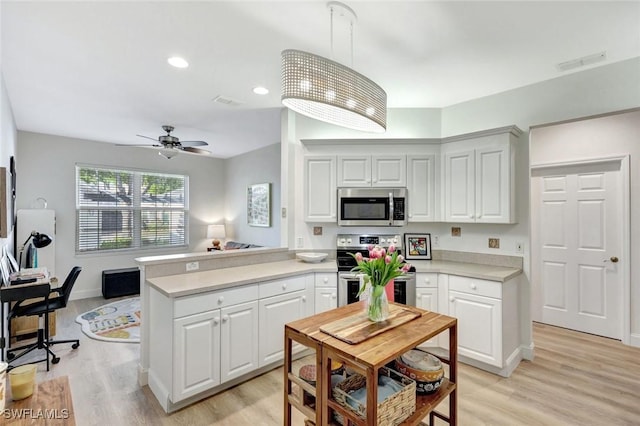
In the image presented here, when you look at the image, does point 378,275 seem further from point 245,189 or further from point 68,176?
point 68,176

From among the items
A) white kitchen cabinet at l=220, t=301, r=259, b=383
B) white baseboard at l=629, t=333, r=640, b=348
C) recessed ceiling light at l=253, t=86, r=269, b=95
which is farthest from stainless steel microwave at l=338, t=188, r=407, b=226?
white baseboard at l=629, t=333, r=640, b=348

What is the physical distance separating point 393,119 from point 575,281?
2998mm

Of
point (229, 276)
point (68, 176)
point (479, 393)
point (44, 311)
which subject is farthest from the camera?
point (68, 176)

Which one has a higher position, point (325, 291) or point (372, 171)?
point (372, 171)

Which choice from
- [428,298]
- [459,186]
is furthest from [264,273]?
[459,186]

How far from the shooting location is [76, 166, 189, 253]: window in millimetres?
5508

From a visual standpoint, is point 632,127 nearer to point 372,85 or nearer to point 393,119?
point 393,119

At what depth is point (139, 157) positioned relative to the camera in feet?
19.7

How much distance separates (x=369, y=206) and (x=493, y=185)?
4.19 feet

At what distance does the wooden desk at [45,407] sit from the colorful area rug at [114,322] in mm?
2417

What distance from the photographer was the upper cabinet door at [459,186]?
3295mm

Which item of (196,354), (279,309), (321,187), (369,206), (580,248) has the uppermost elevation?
(321,187)

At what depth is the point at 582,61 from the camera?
8.59ft

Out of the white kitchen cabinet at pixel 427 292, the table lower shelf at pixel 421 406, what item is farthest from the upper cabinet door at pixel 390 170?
the table lower shelf at pixel 421 406
